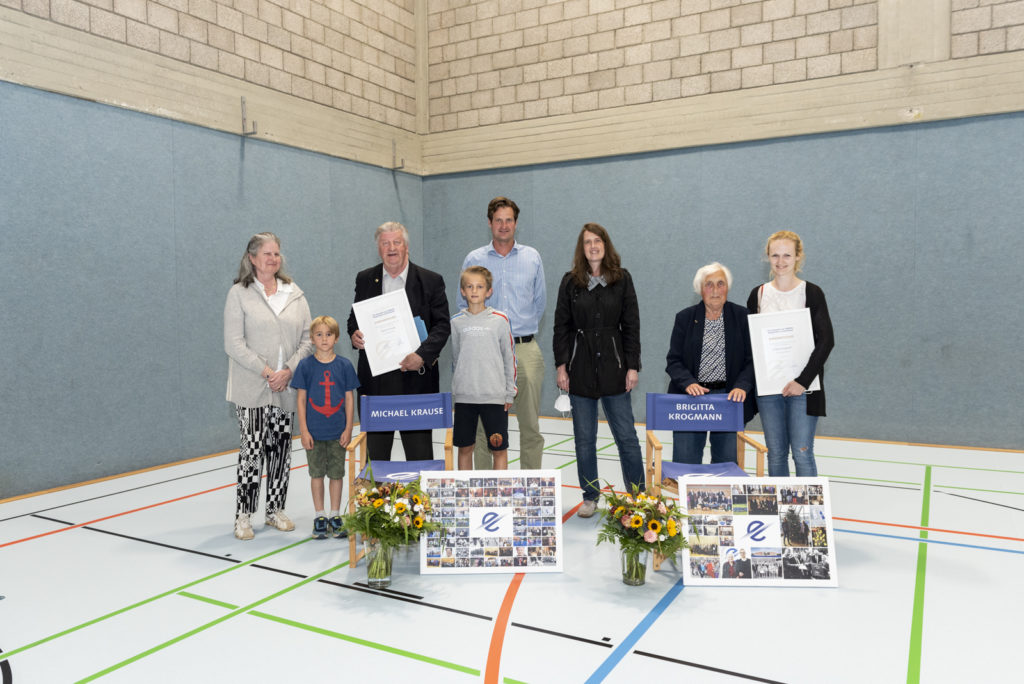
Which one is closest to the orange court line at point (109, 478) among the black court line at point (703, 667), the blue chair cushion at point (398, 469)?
the blue chair cushion at point (398, 469)

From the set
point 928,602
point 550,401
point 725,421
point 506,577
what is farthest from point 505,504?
point 550,401

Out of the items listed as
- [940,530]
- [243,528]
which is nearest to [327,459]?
[243,528]

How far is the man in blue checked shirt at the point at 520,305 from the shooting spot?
3.96m

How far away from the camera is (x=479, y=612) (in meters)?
2.71

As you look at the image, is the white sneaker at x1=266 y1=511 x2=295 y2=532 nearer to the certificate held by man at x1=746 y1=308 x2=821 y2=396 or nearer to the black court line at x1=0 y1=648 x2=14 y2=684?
the black court line at x1=0 y1=648 x2=14 y2=684

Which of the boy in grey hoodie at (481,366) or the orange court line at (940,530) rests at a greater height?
the boy in grey hoodie at (481,366)

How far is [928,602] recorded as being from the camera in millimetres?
2795

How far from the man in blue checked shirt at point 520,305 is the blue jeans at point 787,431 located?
1261 mm

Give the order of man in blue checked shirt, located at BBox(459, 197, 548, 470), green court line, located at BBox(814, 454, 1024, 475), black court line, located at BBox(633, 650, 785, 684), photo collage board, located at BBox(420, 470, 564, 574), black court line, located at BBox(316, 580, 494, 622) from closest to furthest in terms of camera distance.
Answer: black court line, located at BBox(633, 650, 785, 684)
black court line, located at BBox(316, 580, 494, 622)
photo collage board, located at BBox(420, 470, 564, 574)
man in blue checked shirt, located at BBox(459, 197, 548, 470)
green court line, located at BBox(814, 454, 1024, 475)

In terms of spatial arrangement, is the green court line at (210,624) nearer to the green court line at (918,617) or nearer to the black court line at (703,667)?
the black court line at (703,667)

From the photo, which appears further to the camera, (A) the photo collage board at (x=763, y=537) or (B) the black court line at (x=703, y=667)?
(A) the photo collage board at (x=763, y=537)

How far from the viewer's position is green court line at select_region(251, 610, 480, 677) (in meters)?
2.29

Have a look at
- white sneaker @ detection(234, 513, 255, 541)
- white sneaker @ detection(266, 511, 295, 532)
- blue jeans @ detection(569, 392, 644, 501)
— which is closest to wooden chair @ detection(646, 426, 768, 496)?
blue jeans @ detection(569, 392, 644, 501)

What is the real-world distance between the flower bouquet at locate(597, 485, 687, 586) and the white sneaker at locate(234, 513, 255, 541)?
1969 mm
